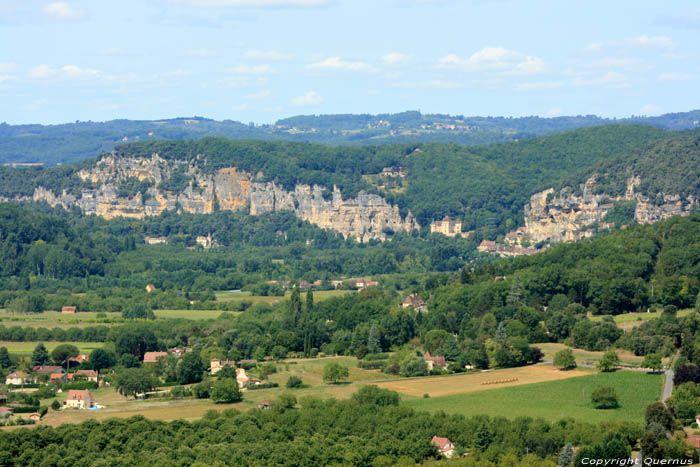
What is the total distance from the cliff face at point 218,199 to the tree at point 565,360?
7863 centimetres

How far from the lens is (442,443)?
1844 inches

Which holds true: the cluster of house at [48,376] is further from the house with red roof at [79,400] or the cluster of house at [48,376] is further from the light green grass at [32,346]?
the house with red roof at [79,400]

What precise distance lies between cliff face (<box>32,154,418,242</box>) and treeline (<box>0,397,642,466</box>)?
90.9m

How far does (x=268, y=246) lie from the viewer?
5310 inches

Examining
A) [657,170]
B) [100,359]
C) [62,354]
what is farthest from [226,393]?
[657,170]

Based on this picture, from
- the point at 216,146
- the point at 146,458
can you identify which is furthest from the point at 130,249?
the point at 146,458

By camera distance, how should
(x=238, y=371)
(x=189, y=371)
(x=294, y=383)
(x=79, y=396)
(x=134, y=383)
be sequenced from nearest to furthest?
(x=79, y=396) < (x=134, y=383) < (x=294, y=383) < (x=189, y=371) < (x=238, y=371)

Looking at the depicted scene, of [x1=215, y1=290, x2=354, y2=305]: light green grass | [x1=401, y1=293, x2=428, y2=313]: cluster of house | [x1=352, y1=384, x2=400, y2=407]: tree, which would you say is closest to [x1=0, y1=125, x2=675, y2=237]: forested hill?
[x1=215, y1=290, x2=354, y2=305]: light green grass

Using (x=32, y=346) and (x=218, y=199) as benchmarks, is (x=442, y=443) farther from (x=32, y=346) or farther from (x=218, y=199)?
(x=218, y=199)

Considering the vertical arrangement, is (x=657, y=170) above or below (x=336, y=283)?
above

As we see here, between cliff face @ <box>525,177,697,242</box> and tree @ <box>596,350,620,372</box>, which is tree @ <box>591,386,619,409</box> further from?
cliff face @ <box>525,177,697,242</box>

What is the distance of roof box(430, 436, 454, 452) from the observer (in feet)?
153

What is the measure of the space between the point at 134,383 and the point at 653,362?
2579 cm

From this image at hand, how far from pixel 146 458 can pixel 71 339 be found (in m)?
34.0
